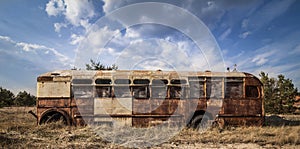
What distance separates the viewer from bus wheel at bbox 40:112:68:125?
9281 mm

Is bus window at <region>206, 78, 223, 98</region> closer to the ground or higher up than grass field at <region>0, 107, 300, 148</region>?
higher up

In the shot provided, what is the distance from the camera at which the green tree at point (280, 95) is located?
21188mm

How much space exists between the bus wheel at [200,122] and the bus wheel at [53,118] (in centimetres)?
545

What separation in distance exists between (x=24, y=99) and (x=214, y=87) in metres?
30.6

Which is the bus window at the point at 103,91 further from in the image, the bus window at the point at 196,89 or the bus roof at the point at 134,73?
the bus window at the point at 196,89

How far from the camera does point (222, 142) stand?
718 cm

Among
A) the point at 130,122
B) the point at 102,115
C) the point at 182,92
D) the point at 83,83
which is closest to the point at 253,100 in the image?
the point at 182,92

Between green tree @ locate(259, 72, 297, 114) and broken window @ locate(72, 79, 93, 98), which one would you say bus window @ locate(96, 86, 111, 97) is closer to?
broken window @ locate(72, 79, 93, 98)

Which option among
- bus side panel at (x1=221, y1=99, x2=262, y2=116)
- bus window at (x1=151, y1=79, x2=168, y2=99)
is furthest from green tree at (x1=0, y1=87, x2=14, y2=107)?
bus side panel at (x1=221, y1=99, x2=262, y2=116)

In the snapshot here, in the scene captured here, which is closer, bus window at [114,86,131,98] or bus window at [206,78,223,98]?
bus window at [114,86,131,98]

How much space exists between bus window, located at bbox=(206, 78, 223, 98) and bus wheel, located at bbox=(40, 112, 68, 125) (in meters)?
6.31

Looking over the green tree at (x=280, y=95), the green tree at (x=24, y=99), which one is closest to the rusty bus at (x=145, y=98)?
the green tree at (x=280, y=95)

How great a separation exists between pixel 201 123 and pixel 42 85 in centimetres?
706

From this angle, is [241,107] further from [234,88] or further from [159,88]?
[159,88]
